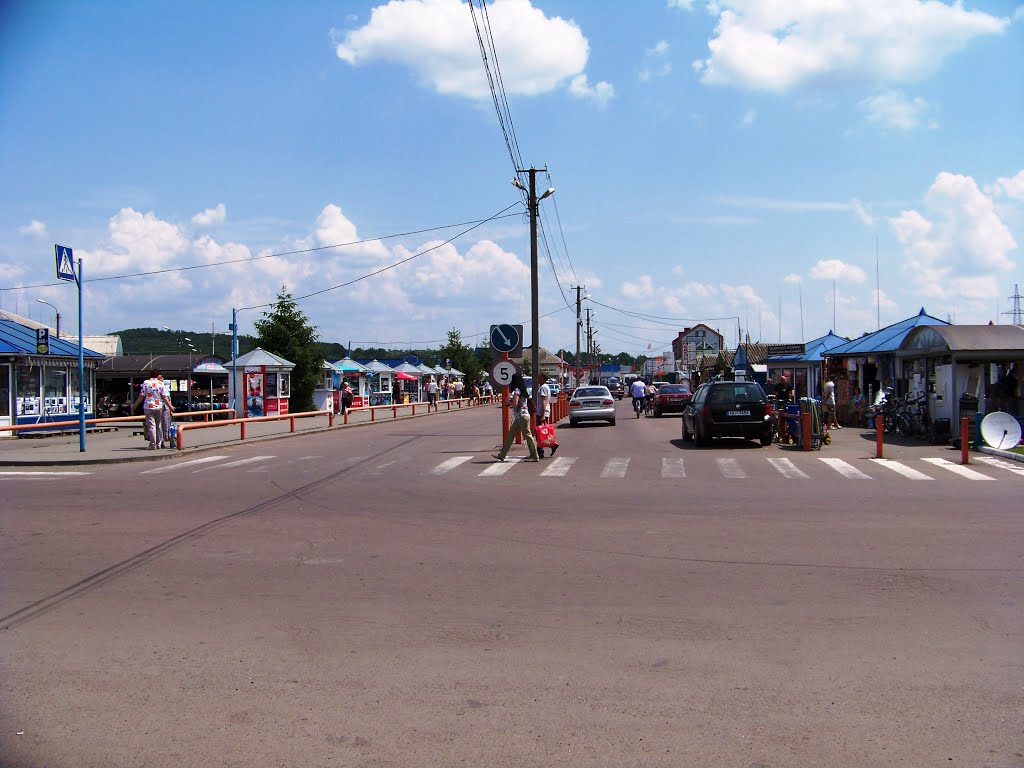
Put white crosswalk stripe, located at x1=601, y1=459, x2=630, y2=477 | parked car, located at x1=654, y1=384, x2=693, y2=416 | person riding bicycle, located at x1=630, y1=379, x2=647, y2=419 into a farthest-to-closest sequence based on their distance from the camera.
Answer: person riding bicycle, located at x1=630, y1=379, x2=647, y2=419
parked car, located at x1=654, y1=384, x2=693, y2=416
white crosswalk stripe, located at x1=601, y1=459, x2=630, y2=477

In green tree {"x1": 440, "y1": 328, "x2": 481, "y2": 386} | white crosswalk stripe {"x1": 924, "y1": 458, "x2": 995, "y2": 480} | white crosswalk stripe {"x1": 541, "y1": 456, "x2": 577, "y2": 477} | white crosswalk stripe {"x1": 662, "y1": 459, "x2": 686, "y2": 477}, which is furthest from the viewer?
green tree {"x1": 440, "y1": 328, "x2": 481, "y2": 386}

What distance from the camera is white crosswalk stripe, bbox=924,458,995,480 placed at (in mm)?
14391

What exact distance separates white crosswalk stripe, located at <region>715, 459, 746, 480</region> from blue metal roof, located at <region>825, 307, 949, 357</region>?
11.0m

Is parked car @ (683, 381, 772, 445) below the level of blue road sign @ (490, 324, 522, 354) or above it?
below

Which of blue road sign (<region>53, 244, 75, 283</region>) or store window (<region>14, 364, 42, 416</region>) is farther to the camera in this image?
store window (<region>14, 364, 42, 416</region>)

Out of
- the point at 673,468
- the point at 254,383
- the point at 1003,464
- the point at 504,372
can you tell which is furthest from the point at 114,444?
the point at 1003,464

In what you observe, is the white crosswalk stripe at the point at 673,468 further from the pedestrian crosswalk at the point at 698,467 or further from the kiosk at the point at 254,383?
the kiosk at the point at 254,383

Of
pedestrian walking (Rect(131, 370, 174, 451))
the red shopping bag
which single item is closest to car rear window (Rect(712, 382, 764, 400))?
the red shopping bag

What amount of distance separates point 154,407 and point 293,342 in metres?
24.4

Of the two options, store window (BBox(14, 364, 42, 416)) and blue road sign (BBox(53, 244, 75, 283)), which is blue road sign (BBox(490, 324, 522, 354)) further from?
store window (BBox(14, 364, 42, 416))

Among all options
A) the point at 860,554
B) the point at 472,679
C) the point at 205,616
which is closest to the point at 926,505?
the point at 860,554

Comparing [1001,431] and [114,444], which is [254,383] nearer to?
[114,444]

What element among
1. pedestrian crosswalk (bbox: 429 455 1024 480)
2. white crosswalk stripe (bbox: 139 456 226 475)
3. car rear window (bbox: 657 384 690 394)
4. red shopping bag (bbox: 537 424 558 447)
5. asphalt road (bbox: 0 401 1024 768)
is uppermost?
car rear window (bbox: 657 384 690 394)

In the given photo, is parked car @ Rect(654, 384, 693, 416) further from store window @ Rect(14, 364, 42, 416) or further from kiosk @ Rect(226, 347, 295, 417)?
store window @ Rect(14, 364, 42, 416)
